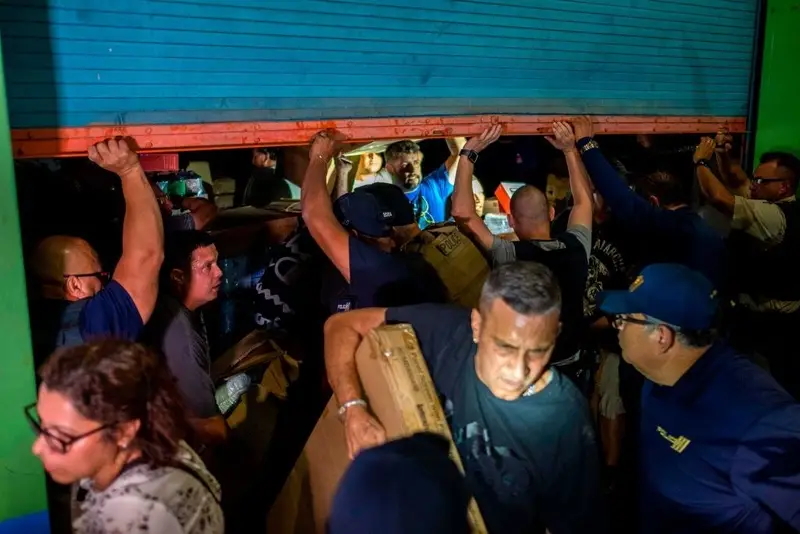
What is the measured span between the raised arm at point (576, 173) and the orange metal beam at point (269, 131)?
0.30 ft

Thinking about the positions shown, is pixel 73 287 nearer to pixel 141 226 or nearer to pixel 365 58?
pixel 141 226

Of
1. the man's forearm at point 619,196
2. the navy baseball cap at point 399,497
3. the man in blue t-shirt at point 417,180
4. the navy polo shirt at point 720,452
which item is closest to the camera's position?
the navy baseball cap at point 399,497

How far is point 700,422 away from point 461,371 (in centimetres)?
79

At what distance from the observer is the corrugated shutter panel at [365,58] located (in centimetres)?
267

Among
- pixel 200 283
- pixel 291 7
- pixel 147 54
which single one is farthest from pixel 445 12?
pixel 200 283

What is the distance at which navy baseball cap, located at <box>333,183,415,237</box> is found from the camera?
3295 mm

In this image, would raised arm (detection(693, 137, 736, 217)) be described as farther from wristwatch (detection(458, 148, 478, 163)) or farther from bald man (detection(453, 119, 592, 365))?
wristwatch (detection(458, 148, 478, 163))

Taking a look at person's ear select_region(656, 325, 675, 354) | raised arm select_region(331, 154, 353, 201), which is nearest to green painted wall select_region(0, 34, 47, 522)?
person's ear select_region(656, 325, 675, 354)

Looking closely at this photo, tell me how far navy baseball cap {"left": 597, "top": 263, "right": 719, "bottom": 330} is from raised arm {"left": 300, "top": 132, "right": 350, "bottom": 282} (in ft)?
3.99

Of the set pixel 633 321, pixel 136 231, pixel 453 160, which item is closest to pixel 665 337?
pixel 633 321

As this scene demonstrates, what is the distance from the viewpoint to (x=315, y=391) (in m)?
4.05

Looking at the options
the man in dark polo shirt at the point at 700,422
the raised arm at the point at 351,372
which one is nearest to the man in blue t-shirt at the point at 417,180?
the raised arm at the point at 351,372

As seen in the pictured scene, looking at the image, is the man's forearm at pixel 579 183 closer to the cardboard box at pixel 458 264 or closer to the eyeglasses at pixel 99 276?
the cardboard box at pixel 458 264

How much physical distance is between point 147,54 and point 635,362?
224 cm
